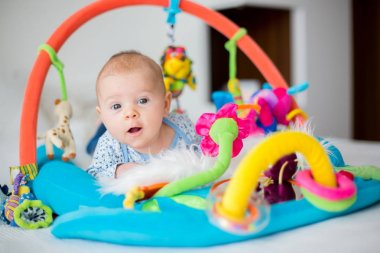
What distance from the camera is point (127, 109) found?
95 cm

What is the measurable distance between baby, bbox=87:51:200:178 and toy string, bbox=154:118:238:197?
149mm

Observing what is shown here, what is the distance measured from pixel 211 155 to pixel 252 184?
0.99 ft

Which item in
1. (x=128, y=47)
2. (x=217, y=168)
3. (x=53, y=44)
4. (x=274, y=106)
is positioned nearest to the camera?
(x=217, y=168)

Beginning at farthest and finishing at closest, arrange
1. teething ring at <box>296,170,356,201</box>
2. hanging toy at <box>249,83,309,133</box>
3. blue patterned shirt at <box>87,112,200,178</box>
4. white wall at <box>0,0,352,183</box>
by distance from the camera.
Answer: white wall at <box>0,0,352,183</box>, hanging toy at <box>249,83,309,133</box>, blue patterned shirt at <box>87,112,200,178</box>, teething ring at <box>296,170,356,201</box>

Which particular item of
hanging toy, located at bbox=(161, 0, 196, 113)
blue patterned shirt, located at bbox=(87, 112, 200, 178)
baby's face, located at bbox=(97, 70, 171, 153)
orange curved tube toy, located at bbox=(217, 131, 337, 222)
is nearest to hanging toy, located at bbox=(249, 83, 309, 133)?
hanging toy, located at bbox=(161, 0, 196, 113)

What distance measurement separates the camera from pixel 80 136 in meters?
1.62

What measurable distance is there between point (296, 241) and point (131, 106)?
0.46 metres

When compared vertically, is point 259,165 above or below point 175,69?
below

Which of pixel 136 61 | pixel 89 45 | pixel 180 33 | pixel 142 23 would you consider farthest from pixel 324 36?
pixel 136 61

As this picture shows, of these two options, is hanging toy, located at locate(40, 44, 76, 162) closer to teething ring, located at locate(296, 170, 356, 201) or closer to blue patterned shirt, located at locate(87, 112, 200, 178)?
blue patterned shirt, located at locate(87, 112, 200, 178)

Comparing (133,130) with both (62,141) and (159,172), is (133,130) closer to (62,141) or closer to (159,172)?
(159,172)

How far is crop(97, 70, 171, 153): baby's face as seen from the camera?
0.95 metres

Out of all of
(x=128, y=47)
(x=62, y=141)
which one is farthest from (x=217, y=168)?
(x=128, y=47)

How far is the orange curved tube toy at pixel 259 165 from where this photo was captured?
577 millimetres
